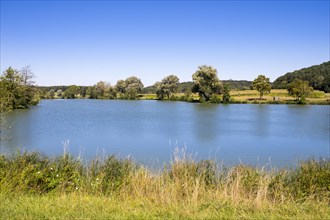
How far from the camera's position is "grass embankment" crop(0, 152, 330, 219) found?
4742mm

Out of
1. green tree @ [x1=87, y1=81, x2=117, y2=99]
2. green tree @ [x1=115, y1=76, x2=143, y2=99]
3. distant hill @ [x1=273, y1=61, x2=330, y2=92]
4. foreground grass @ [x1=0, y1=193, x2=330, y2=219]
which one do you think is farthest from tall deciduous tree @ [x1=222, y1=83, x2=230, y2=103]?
foreground grass @ [x1=0, y1=193, x2=330, y2=219]

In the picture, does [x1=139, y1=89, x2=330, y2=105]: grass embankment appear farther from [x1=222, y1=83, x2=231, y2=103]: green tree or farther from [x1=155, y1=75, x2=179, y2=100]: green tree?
[x1=155, y1=75, x2=179, y2=100]: green tree

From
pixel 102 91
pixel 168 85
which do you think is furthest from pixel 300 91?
pixel 102 91

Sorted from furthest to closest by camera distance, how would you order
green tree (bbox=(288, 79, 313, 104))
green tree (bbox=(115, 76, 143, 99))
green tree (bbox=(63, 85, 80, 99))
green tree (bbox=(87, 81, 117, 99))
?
1. green tree (bbox=(63, 85, 80, 99))
2. green tree (bbox=(87, 81, 117, 99))
3. green tree (bbox=(115, 76, 143, 99))
4. green tree (bbox=(288, 79, 313, 104))

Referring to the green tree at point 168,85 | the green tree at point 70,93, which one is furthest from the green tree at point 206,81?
the green tree at point 70,93

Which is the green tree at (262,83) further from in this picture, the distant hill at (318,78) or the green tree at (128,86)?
the green tree at (128,86)

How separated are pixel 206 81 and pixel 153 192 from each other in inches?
2230

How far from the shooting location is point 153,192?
605 centimetres

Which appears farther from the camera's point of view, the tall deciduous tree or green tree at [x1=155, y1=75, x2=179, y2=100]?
green tree at [x1=155, y1=75, x2=179, y2=100]

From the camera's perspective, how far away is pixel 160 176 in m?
7.04

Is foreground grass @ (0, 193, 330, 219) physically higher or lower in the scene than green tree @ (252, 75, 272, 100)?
lower

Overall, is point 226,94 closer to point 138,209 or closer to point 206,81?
point 206,81

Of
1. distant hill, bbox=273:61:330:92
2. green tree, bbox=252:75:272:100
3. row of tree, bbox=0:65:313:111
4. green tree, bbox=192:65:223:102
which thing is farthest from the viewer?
distant hill, bbox=273:61:330:92

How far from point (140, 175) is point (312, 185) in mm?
3518
